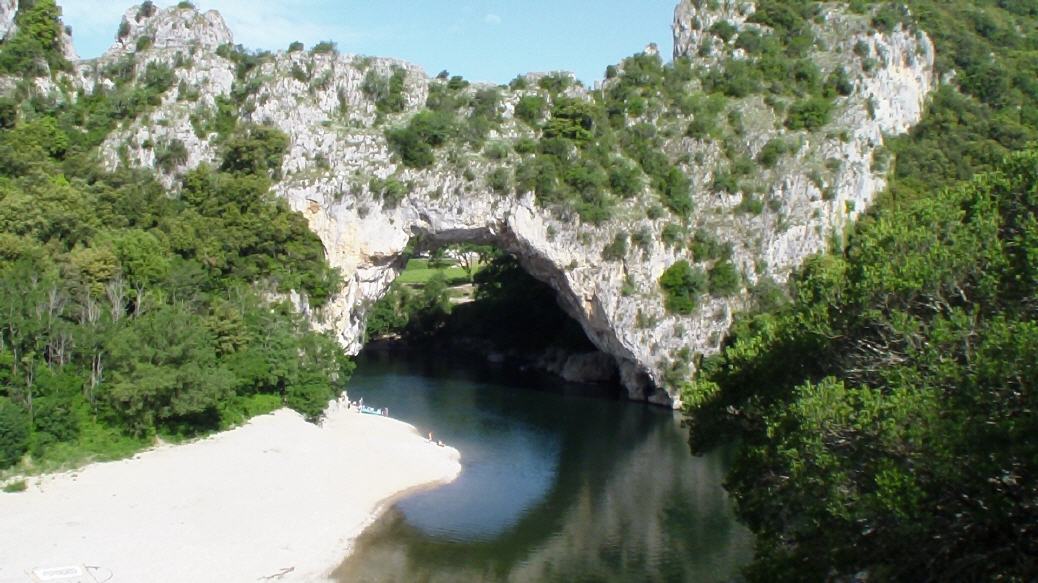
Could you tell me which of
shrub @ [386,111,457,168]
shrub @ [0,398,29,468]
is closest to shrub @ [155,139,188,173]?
shrub @ [386,111,457,168]

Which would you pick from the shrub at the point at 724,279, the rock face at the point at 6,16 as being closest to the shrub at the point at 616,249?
the shrub at the point at 724,279

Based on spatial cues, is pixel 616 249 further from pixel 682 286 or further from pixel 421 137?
pixel 421 137

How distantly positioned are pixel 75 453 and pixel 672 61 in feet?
163

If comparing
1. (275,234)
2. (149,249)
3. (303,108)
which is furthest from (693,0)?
(149,249)

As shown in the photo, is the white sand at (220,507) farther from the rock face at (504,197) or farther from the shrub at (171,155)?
the shrub at (171,155)

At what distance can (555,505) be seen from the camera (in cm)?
3369

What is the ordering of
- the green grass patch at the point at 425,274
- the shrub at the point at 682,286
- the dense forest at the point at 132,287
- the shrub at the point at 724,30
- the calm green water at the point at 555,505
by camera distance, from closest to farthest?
the calm green water at the point at 555,505 → the dense forest at the point at 132,287 → the shrub at the point at 682,286 → the shrub at the point at 724,30 → the green grass patch at the point at 425,274

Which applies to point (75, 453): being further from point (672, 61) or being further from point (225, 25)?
point (672, 61)

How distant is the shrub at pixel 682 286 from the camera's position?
178 feet

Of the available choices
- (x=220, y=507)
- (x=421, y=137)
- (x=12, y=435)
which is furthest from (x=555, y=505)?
(x=421, y=137)

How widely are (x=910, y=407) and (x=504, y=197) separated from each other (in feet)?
129

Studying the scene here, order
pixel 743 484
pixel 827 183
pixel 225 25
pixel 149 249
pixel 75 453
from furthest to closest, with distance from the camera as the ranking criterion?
pixel 225 25 → pixel 827 183 → pixel 149 249 → pixel 75 453 → pixel 743 484

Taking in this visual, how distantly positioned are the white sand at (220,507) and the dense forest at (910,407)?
47.3ft

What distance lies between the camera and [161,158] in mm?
51719
